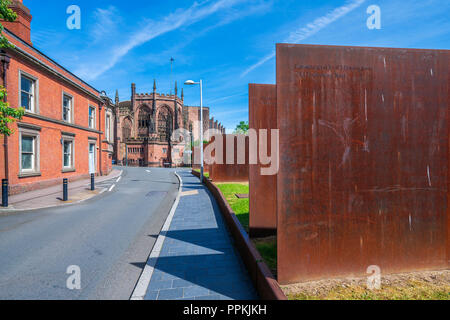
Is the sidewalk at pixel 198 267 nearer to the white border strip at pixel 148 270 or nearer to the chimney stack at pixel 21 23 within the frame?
the white border strip at pixel 148 270

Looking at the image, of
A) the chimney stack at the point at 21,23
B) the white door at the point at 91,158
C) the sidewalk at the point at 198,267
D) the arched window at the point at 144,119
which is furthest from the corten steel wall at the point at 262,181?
the arched window at the point at 144,119

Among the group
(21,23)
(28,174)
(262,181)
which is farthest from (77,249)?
(21,23)

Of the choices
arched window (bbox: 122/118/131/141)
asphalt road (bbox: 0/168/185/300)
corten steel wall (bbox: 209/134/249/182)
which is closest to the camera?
asphalt road (bbox: 0/168/185/300)

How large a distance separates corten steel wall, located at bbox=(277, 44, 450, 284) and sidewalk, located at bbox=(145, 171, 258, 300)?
35.5 inches

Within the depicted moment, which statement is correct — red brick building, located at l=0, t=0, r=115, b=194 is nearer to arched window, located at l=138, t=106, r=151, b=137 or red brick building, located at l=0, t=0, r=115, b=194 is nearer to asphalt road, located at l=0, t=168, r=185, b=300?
asphalt road, located at l=0, t=168, r=185, b=300

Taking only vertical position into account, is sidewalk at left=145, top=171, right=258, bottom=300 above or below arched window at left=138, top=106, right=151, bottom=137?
below

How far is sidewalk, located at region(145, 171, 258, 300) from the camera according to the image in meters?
3.32

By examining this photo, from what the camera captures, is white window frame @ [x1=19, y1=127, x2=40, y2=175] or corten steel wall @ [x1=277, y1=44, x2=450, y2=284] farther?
white window frame @ [x1=19, y1=127, x2=40, y2=175]

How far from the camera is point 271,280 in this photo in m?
2.88

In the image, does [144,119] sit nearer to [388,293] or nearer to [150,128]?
[150,128]

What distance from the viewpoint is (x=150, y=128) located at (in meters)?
53.0

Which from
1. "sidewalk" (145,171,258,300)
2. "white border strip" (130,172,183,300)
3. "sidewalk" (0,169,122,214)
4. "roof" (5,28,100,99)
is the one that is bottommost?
"sidewalk" (145,171,258,300)

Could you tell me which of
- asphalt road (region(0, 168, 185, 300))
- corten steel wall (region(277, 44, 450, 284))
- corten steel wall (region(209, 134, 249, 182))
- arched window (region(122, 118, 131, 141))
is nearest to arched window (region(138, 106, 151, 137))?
arched window (region(122, 118, 131, 141))
